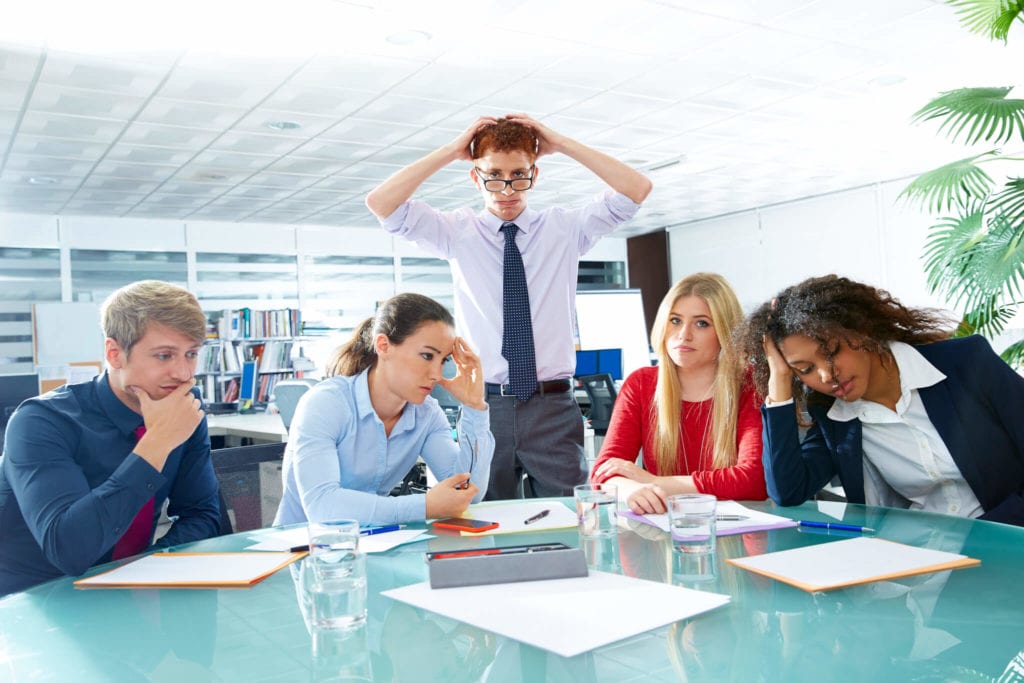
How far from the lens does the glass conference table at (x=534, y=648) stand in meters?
0.80

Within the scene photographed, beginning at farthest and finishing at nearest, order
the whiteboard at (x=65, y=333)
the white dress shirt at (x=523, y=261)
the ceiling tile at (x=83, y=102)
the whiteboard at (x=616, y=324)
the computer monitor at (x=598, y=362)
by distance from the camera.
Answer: the whiteboard at (x=616, y=324)
the whiteboard at (x=65, y=333)
the computer monitor at (x=598, y=362)
the ceiling tile at (x=83, y=102)
the white dress shirt at (x=523, y=261)

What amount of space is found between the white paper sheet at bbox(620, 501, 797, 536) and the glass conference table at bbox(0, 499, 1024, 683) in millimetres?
214

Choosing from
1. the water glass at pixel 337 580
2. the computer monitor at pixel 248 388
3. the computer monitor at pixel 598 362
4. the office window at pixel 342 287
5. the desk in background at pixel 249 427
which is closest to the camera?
the water glass at pixel 337 580

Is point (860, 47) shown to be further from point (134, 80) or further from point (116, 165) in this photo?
point (116, 165)

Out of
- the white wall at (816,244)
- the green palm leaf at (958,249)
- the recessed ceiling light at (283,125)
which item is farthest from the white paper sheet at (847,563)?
the white wall at (816,244)

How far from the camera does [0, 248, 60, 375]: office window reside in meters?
8.41

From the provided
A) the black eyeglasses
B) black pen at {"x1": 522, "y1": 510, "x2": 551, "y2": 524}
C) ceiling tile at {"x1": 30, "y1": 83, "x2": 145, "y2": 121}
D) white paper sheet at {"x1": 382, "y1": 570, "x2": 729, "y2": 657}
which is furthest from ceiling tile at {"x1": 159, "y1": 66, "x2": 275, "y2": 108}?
white paper sheet at {"x1": 382, "y1": 570, "x2": 729, "y2": 657}

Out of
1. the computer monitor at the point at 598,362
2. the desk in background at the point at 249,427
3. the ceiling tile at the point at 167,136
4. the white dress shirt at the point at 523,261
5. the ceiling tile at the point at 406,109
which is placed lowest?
the desk in background at the point at 249,427

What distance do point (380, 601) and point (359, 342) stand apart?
108 cm

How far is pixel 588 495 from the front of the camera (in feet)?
4.66

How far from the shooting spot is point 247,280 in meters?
9.67

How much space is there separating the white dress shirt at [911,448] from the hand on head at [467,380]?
0.82m

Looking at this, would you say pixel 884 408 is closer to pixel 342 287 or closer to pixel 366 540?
pixel 366 540

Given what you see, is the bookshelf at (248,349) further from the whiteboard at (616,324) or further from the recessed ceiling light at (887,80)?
the recessed ceiling light at (887,80)
